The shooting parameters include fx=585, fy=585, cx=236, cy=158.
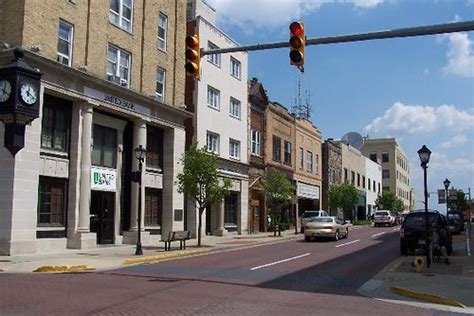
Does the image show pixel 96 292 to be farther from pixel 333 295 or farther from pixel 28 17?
pixel 28 17

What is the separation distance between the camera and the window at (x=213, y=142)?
38219 millimetres

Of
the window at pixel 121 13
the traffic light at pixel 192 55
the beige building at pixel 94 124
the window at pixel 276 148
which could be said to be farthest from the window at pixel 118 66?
the window at pixel 276 148

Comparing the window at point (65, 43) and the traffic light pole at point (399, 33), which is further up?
the window at point (65, 43)

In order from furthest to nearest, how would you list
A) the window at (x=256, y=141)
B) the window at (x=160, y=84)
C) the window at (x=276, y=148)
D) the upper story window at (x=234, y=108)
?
the window at (x=276, y=148) → the window at (x=256, y=141) → the upper story window at (x=234, y=108) → the window at (x=160, y=84)

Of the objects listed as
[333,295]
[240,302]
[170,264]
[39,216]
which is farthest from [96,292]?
[39,216]

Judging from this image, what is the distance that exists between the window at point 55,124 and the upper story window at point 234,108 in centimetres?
1750

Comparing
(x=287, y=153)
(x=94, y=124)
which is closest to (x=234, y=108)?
(x=287, y=153)

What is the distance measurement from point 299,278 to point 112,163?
50.1 feet

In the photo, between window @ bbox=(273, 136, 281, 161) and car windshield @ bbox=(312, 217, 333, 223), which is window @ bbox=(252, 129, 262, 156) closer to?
window @ bbox=(273, 136, 281, 161)

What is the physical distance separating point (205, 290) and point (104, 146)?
53.6 feet

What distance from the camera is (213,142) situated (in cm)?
3884

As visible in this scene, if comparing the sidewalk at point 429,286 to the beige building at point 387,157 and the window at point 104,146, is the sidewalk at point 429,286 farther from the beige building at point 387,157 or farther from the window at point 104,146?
the beige building at point 387,157

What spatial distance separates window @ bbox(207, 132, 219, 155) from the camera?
1505 inches

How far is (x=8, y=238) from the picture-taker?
21172mm
